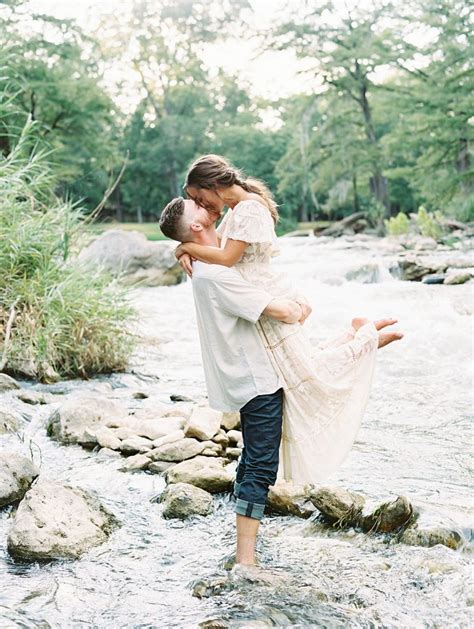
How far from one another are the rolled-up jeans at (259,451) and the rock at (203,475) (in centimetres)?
92

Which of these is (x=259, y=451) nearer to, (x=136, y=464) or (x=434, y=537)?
(x=434, y=537)

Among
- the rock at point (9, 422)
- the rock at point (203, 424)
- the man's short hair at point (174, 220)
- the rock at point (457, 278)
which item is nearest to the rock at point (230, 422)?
the rock at point (203, 424)

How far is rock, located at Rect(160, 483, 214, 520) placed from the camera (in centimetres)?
334

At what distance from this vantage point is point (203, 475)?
3594 mm

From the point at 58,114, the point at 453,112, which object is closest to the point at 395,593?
the point at 453,112

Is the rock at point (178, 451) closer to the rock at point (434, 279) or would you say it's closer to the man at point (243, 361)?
the man at point (243, 361)

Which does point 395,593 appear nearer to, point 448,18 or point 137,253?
point 137,253

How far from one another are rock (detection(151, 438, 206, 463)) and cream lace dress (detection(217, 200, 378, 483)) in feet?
4.22

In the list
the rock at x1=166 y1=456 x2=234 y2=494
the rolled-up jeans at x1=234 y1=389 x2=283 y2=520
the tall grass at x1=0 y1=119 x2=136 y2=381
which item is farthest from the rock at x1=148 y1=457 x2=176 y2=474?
the tall grass at x1=0 y1=119 x2=136 y2=381

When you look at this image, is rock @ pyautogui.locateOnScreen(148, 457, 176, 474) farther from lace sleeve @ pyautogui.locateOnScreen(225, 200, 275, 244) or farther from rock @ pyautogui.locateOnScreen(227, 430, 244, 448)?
lace sleeve @ pyautogui.locateOnScreen(225, 200, 275, 244)

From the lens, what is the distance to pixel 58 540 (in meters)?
2.87

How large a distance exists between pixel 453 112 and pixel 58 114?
12912 millimetres

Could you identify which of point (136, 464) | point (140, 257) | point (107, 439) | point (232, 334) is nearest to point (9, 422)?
point (107, 439)

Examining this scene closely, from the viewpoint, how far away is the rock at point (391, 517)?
10.0 feet
